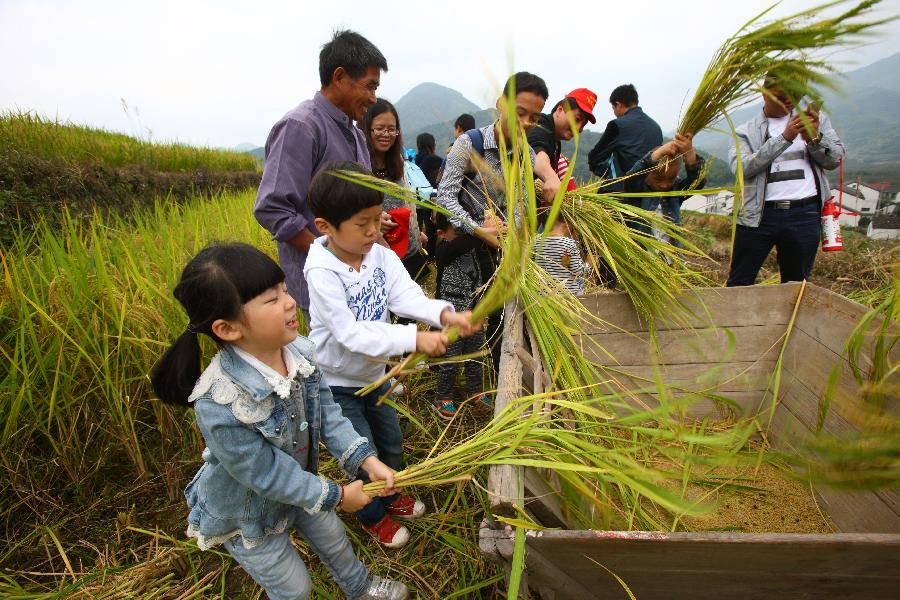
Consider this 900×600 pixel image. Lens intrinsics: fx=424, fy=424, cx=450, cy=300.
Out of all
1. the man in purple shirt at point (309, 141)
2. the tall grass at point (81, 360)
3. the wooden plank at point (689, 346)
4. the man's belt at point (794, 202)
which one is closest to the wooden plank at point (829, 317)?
the wooden plank at point (689, 346)

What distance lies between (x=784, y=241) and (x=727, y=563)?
92.9 inches

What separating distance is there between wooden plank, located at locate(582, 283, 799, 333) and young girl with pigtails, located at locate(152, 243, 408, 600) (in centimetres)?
131

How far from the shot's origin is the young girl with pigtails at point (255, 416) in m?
0.99

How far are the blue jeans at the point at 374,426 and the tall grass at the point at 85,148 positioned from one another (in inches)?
158

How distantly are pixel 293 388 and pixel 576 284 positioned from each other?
5.22 feet

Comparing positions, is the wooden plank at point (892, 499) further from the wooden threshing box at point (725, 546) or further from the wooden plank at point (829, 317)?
the wooden plank at point (829, 317)

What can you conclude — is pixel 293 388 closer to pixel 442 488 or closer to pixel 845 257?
pixel 442 488

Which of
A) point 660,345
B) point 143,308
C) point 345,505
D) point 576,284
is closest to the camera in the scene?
point 345,505

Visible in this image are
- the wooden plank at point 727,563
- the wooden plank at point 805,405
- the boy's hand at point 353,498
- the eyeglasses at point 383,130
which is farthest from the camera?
the eyeglasses at point 383,130

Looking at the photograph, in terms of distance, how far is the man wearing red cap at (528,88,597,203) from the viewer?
6.88 ft

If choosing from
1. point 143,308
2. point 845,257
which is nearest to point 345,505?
point 143,308

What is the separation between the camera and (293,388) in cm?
114

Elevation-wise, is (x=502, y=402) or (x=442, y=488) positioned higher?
(x=502, y=402)

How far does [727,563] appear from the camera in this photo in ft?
2.81
